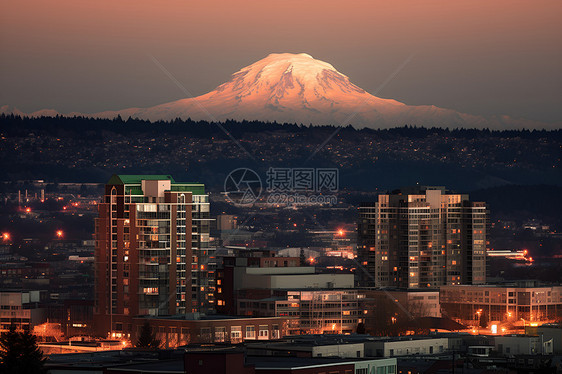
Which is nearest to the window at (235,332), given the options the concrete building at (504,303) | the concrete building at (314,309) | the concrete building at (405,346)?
the concrete building at (405,346)

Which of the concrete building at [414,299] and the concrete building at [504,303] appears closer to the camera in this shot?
the concrete building at [414,299]

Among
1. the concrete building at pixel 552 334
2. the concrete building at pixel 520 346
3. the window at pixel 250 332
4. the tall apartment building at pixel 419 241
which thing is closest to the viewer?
the concrete building at pixel 520 346

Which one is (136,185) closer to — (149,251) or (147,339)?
(149,251)

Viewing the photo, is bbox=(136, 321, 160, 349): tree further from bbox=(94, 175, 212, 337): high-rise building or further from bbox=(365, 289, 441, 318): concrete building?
bbox=(365, 289, 441, 318): concrete building

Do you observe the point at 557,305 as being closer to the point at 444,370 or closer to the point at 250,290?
the point at 250,290

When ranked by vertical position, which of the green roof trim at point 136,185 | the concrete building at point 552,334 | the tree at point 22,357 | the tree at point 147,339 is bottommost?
the concrete building at point 552,334

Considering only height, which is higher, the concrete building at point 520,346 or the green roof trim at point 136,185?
the green roof trim at point 136,185

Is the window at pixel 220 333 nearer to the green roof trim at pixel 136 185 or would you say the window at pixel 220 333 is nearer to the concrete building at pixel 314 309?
the concrete building at pixel 314 309

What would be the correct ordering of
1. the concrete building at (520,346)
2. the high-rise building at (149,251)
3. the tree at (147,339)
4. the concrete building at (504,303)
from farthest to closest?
the concrete building at (504,303), the high-rise building at (149,251), the concrete building at (520,346), the tree at (147,339)
